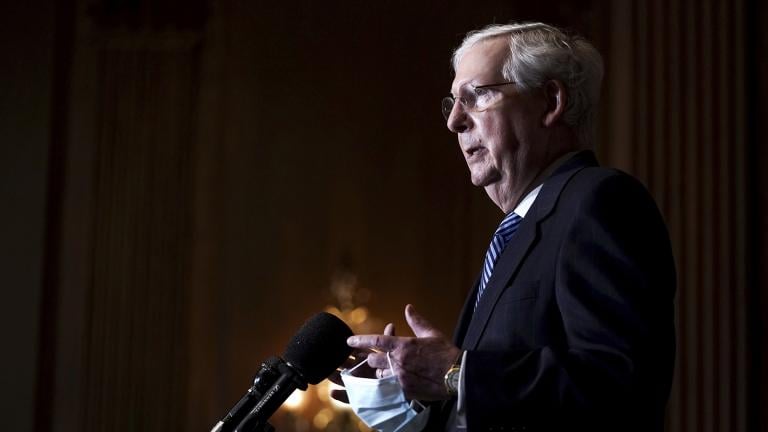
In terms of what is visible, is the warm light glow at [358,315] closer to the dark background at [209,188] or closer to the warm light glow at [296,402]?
the dark background at [209,188]

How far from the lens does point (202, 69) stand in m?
6.99

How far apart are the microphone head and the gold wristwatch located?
24 centimetres

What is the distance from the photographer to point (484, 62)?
95.7 inches

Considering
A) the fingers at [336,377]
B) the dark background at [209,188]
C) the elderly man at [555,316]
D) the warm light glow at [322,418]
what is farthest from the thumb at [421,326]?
the warm light glow at [322,418]

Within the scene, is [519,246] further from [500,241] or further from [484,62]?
[484,62]

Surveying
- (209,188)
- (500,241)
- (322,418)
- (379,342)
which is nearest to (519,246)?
(500,241)

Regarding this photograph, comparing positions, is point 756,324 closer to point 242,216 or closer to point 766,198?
point 766,198

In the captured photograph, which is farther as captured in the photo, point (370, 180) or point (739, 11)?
point (370, 180)

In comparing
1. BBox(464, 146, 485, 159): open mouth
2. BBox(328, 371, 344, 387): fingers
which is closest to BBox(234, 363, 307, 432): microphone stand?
BBox(328, 371, 344, 387): fingers

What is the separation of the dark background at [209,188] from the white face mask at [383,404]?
427 centimetres

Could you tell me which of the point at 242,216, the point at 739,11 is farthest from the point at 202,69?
the point at 739,11

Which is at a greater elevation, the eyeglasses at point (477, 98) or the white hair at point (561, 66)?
the white hair at point (561, 66)

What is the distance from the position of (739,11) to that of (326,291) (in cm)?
328

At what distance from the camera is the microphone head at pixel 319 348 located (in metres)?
1.89
